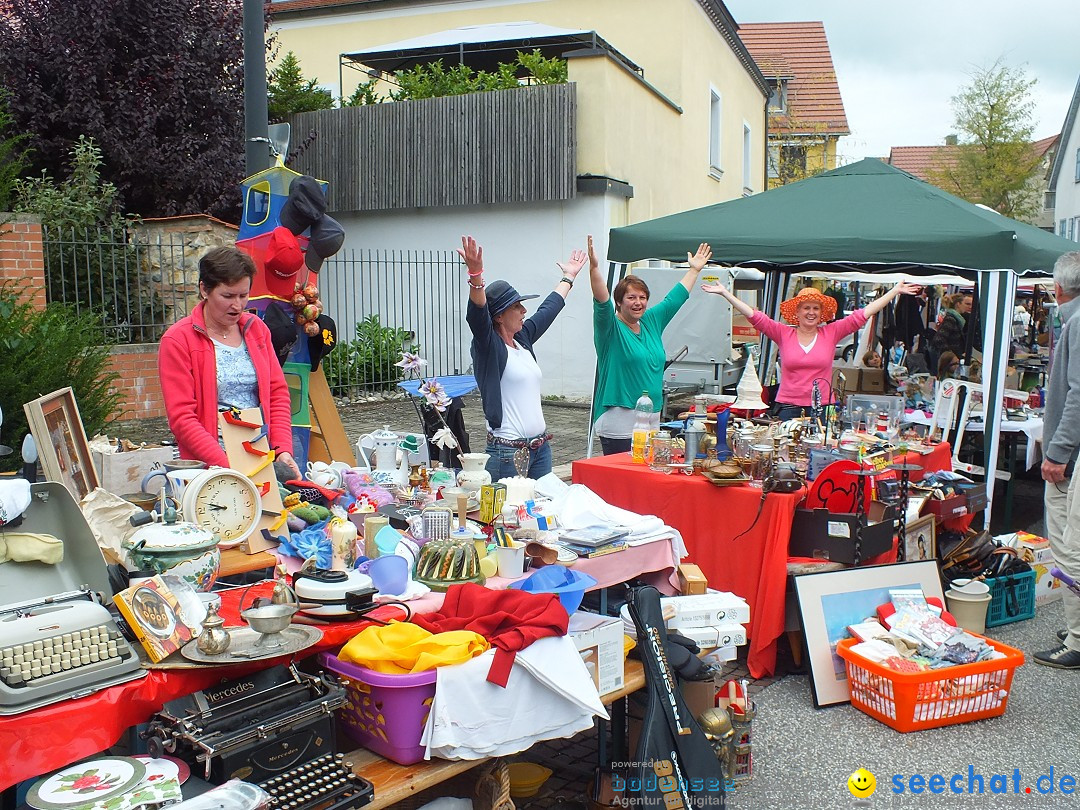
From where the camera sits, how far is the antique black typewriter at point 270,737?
2.37 m

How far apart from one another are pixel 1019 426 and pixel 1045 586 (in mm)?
2259

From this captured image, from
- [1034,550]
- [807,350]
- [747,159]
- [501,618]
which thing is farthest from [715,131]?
[501,618]

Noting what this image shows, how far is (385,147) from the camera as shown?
13859mm

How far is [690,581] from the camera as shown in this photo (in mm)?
4059

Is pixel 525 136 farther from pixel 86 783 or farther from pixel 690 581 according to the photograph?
pixel 86 783

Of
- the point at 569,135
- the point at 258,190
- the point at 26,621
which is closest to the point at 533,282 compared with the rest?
the point at 569,135

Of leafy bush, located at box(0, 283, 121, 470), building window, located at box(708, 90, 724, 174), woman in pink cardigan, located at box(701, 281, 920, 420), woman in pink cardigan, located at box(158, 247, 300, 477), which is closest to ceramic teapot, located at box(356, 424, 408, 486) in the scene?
woman in pink cardigan, located at box(158, 247, 300, 477)

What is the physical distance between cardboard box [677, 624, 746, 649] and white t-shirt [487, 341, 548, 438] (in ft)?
5.73

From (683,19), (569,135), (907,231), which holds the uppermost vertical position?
(683,19)

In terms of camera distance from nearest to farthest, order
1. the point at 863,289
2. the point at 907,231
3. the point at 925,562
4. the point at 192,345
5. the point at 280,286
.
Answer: the point at 192,345 < the point at 925,562 < the point at 280,286 < the point at 907,231 < the point at 863,289

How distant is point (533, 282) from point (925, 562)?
9.28 metres

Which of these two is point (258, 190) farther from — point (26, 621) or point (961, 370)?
point (961, 370)

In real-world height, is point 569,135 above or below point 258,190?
above

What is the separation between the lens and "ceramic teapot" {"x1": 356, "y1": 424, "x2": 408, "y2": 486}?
14.7 ft
